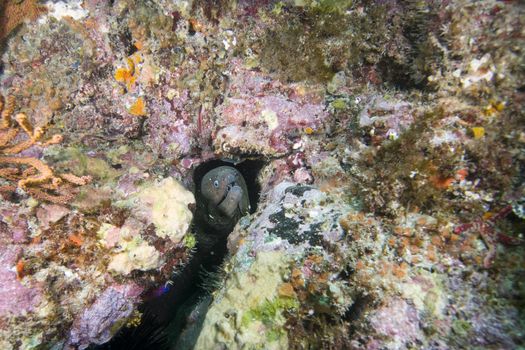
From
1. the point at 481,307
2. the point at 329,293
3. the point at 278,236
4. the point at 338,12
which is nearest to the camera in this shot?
the point at 481,307

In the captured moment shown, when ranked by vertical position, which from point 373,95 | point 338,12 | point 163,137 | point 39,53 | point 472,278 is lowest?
point 472,278

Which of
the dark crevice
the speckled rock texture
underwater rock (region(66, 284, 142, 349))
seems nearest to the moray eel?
the dark crevice

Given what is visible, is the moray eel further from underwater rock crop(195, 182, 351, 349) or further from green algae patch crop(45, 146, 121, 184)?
green algae patch crop(45, 146, 121, 184)

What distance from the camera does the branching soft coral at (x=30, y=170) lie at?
2.97 meters

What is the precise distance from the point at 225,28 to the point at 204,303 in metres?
3.73

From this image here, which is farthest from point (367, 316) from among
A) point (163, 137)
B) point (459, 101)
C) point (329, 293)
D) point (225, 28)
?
point (225, 28)

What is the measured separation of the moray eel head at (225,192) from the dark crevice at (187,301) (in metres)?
0.20

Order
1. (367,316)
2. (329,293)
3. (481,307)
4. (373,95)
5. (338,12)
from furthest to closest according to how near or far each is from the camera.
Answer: (338,12)
(373,95)
(329,293)
(367,316)
(481,307)

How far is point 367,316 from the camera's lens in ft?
7.73

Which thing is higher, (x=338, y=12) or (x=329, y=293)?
(x=338, y=12)

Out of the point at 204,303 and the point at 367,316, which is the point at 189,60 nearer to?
the point at 204,303

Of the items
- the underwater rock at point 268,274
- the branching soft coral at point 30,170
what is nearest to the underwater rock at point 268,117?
the underwater rock at point 268,274

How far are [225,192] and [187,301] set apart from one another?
6.33 feet

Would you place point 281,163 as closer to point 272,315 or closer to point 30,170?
point 272,315
